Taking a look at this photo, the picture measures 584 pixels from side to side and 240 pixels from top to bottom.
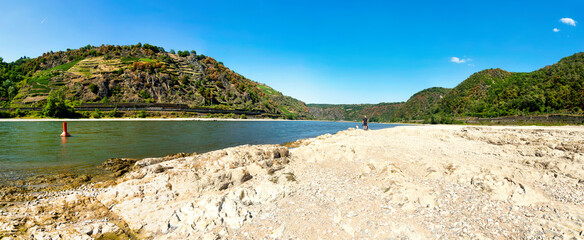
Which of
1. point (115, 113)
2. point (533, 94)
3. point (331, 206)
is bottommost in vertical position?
point (331, 206)

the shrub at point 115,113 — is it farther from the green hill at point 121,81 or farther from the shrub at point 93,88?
the shrub at point 93,88

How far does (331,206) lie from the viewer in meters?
6.52

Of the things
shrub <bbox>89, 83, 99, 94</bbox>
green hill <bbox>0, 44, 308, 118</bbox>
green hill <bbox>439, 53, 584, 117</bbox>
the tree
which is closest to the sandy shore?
green hill <bbox>439, 53, 584, 117</bbox>

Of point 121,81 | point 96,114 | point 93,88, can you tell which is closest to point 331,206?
point 96,114

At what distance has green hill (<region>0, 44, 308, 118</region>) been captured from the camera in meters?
101

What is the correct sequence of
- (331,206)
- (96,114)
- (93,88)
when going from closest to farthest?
(331,206) → (96,114) → (93,88)

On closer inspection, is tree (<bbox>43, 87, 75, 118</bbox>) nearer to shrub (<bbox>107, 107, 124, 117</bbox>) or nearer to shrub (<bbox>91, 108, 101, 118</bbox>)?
shrub (<bbox>91, 108, 101, 118</bbox>)

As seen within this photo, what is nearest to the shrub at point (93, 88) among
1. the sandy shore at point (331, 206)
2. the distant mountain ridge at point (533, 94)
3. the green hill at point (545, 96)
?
the sandy shore at point (331, 206)

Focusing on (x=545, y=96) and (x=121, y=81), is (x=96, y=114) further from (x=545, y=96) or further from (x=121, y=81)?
(x=545, y=96)

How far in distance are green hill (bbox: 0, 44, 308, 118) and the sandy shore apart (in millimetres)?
118919

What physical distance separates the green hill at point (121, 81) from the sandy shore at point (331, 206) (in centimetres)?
11892

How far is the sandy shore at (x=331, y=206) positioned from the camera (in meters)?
5.23

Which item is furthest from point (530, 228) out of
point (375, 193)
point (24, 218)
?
point (24, 218)

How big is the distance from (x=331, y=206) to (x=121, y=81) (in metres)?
140
